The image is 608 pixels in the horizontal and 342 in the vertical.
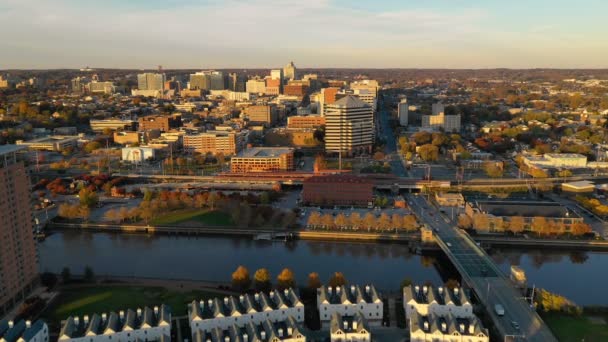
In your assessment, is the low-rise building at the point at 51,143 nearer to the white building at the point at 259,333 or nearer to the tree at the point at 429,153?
the tree at the point at 429,153

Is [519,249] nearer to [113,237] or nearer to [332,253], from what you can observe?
[332,253]

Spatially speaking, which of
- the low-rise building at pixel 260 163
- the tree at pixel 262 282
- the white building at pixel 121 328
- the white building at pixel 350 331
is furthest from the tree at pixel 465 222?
the low-rise building at pixel 260 163

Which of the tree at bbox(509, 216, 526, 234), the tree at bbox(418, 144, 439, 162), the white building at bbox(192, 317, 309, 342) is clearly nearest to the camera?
the white building at bbox(192, 317, 309, 342)

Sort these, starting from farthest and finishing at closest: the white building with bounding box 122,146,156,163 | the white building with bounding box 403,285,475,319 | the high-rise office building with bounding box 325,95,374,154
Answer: the high-rise office building with bounding box 325,95,374,154
the white building with bounding box 122,146,156,163
the white building with bounding box 403,285,475,319

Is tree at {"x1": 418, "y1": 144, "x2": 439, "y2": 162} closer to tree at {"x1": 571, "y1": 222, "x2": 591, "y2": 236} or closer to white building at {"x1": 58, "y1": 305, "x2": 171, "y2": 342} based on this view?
tree at {"x1": 571, "y1": 222, "x2": 591, "y2": 236}

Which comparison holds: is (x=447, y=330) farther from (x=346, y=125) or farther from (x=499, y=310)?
(x=346, y=125)

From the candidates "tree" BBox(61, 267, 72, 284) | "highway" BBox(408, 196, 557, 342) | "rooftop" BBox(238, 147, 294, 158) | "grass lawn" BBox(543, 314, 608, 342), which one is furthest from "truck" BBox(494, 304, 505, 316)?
"rooftop" BBox(238, 147, 294, 158)
